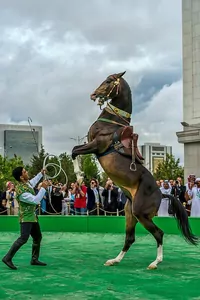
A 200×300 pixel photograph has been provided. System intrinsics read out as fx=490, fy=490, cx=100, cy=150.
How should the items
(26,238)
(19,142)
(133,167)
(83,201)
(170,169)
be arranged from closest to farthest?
(26,238) → (133,167) → (83,201) → (170,169) → (19,142)

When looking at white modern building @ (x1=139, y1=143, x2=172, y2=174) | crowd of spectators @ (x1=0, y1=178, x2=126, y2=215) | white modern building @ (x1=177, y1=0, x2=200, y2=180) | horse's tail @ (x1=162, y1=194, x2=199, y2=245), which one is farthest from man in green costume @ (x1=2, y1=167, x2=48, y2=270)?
white modern building @ (x1=139, y1=143, x2=172, y2=174)

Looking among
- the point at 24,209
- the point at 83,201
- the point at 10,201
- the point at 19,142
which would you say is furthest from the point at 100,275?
the point at 19,142

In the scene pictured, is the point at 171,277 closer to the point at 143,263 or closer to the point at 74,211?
the point at 143,263

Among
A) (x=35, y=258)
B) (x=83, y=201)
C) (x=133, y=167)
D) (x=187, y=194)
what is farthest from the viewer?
(x=83, y=201)

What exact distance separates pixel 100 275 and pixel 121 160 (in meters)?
2.12

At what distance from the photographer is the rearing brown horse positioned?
27.9 ft

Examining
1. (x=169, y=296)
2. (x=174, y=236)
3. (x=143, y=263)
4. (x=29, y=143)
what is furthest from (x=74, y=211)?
(x=29, y=143)

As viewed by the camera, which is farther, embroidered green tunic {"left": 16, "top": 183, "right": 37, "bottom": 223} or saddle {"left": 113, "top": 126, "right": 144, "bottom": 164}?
saddle {"left": 113, "top": 126, "right": 144, "bottom": 164}

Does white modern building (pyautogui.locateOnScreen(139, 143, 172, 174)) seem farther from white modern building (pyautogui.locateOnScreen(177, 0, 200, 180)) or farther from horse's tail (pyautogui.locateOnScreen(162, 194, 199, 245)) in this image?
horse's tail (pyautogui.locateOnScreen(162, 194, 199, 245))

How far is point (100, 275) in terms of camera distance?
7.52 meters

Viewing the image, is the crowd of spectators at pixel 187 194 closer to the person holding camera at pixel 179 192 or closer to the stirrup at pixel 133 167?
the person holding camera at pixel 179 192

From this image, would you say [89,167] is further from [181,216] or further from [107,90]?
[107,90]

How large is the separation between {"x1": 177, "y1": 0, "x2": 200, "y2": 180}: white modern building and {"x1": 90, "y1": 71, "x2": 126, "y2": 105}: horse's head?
15461mm

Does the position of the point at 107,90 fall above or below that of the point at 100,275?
above
